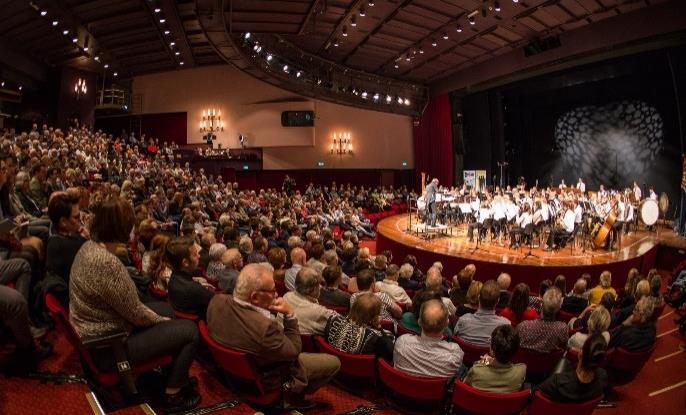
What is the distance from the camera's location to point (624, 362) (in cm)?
362

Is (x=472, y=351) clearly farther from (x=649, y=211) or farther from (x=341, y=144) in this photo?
(x=341, y=144)

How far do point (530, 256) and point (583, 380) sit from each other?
6610 mm

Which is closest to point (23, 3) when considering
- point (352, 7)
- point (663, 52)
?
point (352, 7)

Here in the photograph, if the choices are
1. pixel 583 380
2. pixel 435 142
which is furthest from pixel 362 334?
pixel 435 142

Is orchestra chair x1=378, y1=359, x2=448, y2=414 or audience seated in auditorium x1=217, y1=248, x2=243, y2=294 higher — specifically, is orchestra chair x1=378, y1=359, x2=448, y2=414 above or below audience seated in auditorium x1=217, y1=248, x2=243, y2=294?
below

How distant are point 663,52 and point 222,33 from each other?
1095cm

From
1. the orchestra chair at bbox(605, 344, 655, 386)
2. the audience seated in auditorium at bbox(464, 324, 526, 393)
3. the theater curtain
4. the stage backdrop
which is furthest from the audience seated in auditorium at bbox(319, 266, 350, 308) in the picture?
the theater curtain

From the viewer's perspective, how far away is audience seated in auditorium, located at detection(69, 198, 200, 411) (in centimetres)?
207

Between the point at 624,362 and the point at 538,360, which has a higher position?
the point at 538,360

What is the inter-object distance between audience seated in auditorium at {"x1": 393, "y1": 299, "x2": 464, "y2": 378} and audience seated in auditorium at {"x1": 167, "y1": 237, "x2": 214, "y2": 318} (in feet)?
4.10

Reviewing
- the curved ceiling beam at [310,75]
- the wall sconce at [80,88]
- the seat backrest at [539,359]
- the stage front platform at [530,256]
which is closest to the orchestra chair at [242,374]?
the seat backrest at [539,359]

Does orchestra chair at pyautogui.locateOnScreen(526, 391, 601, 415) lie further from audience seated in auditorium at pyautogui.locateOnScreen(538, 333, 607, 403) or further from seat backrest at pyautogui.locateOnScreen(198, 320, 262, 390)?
seat backrest at pyautogui.locateOnScreen(198, 320, 262, 390)

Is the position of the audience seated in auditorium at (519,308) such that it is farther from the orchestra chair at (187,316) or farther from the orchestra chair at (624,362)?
the orchestra chair at (187,316)

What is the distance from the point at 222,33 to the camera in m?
11.3
